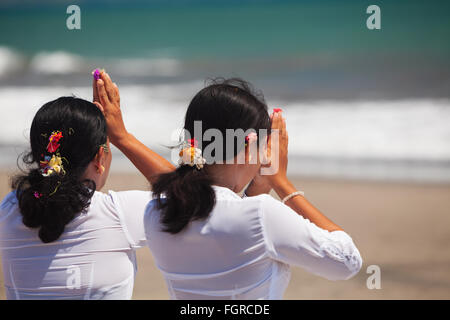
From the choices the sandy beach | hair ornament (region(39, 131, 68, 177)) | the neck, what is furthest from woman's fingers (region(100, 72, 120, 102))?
the sandy beach

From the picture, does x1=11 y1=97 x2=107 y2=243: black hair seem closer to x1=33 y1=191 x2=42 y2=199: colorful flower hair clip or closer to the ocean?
x1=33 y1=191 x2=42 y2=199: colorful flower hair clip

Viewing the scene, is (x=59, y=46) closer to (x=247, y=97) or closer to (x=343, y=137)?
(x=343, y=137)

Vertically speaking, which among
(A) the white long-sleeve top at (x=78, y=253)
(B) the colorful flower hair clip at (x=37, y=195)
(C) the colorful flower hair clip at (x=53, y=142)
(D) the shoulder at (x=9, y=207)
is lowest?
(A) the white long-sleeve top at (x=78, y=253)

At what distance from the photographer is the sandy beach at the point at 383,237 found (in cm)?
357

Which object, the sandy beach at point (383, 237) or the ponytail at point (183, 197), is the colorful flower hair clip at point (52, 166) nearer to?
the ponytail at point (183, 197)

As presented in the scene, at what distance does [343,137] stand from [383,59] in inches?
242

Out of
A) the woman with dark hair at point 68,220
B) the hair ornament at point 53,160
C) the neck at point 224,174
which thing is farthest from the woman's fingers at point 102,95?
the neck at point 224,174

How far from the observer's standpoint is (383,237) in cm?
436

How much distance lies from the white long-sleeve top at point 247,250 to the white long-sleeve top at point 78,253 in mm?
236

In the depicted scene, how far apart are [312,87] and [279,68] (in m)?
2.05

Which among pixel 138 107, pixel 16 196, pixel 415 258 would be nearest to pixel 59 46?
pixel 138 107

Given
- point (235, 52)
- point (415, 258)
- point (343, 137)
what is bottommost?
point (415, 258)

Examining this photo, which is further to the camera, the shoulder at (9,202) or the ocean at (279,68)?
the ocean at (279,68)

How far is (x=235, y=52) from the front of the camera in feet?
48.2
